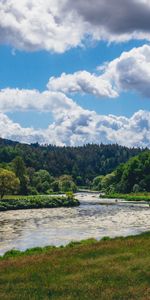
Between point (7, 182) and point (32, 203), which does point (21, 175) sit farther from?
point (32, 203)

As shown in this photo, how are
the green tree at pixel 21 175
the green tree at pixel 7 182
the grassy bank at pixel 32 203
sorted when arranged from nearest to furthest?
the grassy bank at pixel 32 203 < the green tree at pixel 7 182 < the green tree at pixel 21 175

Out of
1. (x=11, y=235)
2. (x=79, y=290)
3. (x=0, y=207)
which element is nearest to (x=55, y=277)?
(x=79, y=290)

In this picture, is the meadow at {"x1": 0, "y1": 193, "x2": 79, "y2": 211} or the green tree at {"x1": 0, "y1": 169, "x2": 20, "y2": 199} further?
the green tree at {"x1": 0, "y1": 169, "x2": 20, "y2": 199}

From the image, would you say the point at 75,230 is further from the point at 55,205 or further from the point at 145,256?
the point at 55,205

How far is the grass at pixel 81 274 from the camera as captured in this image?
73.7ft

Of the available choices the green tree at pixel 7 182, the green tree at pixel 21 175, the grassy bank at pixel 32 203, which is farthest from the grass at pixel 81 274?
the green tree at pixel 21 175

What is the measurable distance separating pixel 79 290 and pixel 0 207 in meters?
87.2

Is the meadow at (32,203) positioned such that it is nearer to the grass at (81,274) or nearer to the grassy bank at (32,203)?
the grassy bank at (32,203)

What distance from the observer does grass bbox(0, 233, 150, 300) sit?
2245cm

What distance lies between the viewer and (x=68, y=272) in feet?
91.9

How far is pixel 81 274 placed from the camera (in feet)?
88.6

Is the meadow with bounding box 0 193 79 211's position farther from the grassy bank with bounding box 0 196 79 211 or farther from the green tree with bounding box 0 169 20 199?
the green tree with bounding box 0 169 20 199

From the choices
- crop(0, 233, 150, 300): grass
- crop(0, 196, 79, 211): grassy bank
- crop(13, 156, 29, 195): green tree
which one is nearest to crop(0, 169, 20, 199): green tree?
crop(0, 196, 79, 211): grassy bank

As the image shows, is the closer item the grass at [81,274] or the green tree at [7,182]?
the grass at [81,274]
